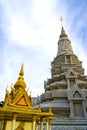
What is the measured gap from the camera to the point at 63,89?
28281 mm

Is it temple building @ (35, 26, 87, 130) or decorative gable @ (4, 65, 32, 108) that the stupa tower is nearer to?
temple building @ (35, 26, 87, 130)

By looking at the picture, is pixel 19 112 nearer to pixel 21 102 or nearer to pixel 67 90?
pixel 21 102

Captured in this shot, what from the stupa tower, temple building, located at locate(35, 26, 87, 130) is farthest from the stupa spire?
temple building, located at locate(35, 26, 87, 130)

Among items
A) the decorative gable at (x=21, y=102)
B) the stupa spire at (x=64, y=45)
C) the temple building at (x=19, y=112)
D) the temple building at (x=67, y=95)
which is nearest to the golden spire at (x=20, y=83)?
the temple building at (x=19, y=112)

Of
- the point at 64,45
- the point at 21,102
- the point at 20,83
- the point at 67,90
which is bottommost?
the point at 21,102

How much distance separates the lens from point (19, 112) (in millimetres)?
11234

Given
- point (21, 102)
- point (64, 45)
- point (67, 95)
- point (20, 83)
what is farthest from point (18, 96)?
point (64, 45)

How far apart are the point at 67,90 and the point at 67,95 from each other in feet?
3.36

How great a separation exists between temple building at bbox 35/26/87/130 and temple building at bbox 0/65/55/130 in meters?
8.34

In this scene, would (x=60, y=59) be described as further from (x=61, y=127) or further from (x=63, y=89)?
(x=61, y=127)

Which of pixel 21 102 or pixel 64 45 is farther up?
pixel 64 45

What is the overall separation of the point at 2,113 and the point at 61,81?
19413 mm

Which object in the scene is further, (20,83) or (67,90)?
(67,90)

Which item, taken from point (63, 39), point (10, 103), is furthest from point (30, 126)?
point (63, 39)
